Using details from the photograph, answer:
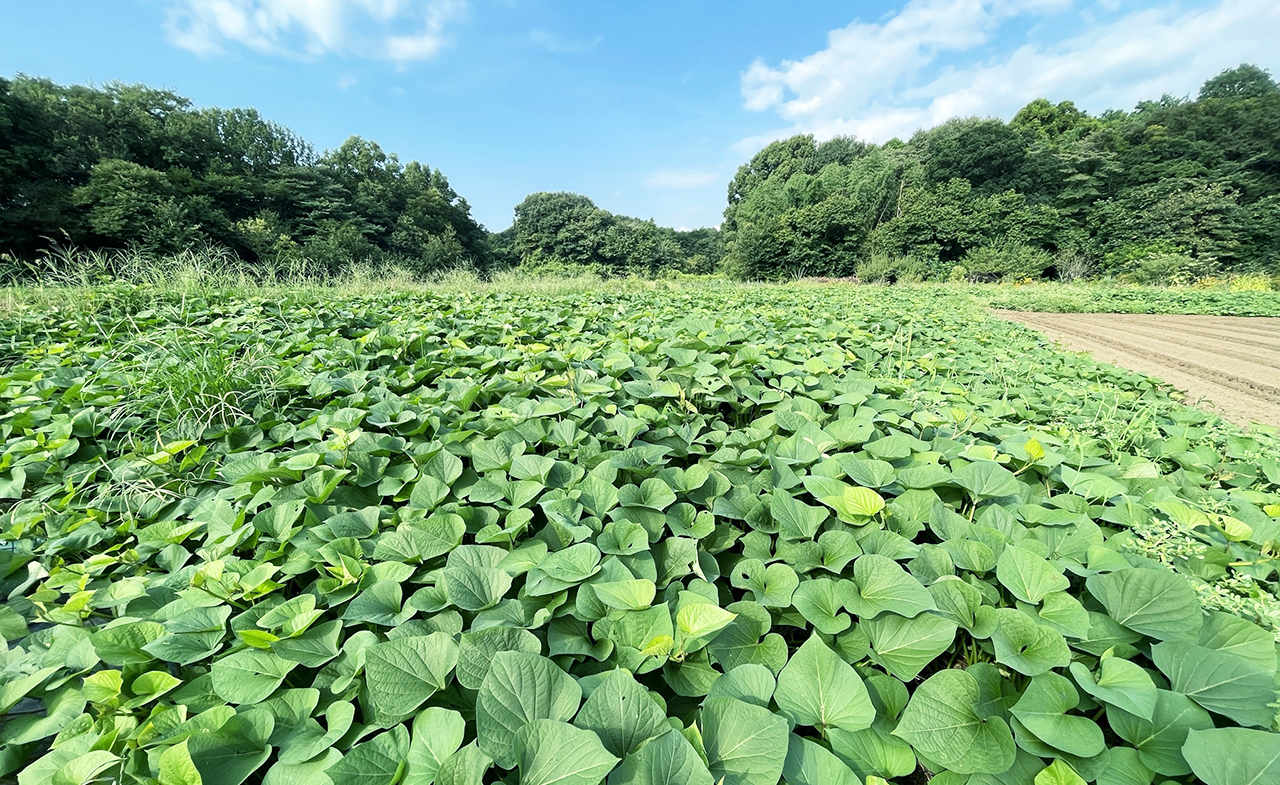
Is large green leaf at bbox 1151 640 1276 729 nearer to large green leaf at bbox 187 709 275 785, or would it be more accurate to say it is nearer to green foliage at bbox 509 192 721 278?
large green leaf at bbox 187 709 275 785

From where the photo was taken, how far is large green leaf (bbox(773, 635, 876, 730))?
729 mm

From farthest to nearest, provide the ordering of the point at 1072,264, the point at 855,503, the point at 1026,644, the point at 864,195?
the point at 864,195, the point at 1072,264, the point at 855,503, the point at 1026,644

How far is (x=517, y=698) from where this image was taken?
0.69 meters

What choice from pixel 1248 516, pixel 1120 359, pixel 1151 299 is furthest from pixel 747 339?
pixel 1151 299

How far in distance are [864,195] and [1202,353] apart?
26894 mm

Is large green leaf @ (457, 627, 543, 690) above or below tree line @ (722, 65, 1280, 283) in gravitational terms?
below

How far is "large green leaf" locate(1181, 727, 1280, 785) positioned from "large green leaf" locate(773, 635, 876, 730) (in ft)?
1.31

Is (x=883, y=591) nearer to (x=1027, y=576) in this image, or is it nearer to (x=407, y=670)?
(x=1027, y=576)

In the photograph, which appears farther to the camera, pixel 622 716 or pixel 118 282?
pixel 118 282

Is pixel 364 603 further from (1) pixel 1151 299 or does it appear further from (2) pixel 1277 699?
(1) pixel 1151 299

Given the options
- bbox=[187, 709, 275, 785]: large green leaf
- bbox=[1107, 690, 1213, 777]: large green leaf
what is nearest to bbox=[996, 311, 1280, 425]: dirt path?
bbox=[1107, 690, 1213, 777]: large green leaf

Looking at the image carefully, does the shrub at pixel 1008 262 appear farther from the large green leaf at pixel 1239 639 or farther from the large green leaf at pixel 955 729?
the large green leaf at pixel 955 729

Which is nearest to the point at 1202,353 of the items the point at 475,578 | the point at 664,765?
the point at 664,765

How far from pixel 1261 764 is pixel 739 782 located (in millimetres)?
700
